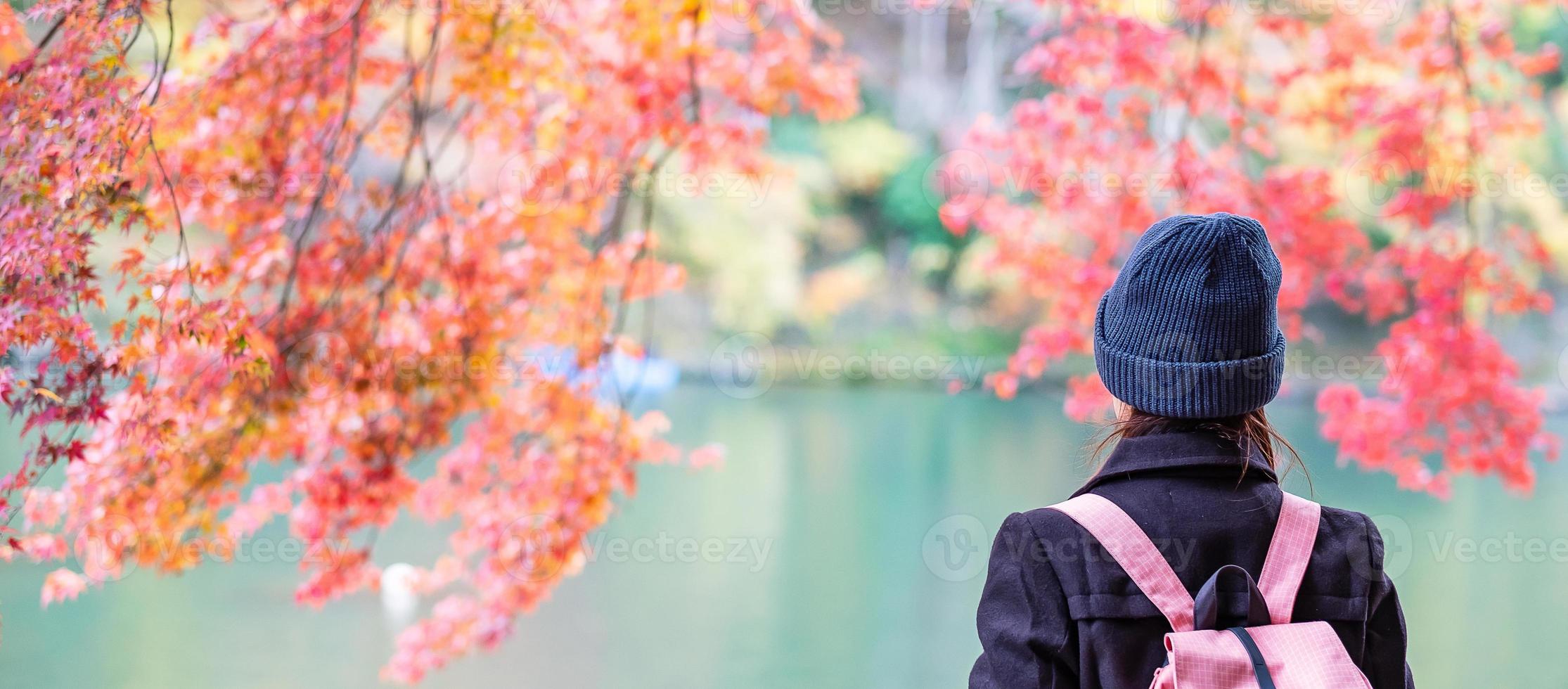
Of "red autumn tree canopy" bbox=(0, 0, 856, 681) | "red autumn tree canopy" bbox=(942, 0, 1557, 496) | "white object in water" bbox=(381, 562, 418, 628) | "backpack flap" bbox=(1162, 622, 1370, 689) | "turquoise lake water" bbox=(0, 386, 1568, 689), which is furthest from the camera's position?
"white object in water" bbox=(381, 562, 418, 628)

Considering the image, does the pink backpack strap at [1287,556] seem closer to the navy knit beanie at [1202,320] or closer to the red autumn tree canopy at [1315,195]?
the navy knit beanie at [1202,320]

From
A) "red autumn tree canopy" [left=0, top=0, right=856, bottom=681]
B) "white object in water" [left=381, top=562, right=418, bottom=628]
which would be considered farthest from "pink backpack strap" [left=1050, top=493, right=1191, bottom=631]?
"white object in water" [left=381, top=562, right=418, bottom=628]

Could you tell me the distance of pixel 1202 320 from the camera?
0.73 meters

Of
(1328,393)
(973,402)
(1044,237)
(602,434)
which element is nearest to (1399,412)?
(1328,393)

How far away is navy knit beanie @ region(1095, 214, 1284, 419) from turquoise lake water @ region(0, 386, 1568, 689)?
10.3 ft

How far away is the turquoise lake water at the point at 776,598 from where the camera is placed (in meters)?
4.28

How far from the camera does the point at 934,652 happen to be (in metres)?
4.73

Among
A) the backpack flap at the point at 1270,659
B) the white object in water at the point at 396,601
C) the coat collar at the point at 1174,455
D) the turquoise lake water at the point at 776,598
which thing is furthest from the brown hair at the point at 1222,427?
the white object in water at the point at 396,601

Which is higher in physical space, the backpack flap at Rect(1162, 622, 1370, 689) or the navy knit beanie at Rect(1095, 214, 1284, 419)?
the navy knit beanie at Rect(1095, 214, 1284, 419)

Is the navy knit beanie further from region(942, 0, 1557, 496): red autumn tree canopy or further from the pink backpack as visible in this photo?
region(942, 0, 1557, 496): red autumn tree canopy

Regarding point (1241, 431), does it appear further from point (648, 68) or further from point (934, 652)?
point (934, 652)

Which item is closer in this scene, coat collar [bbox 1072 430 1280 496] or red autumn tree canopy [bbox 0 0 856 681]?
coat collar [bbox 1072 430 1280 496]

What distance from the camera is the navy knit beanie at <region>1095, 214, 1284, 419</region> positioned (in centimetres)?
74

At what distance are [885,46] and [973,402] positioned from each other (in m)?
3.68
